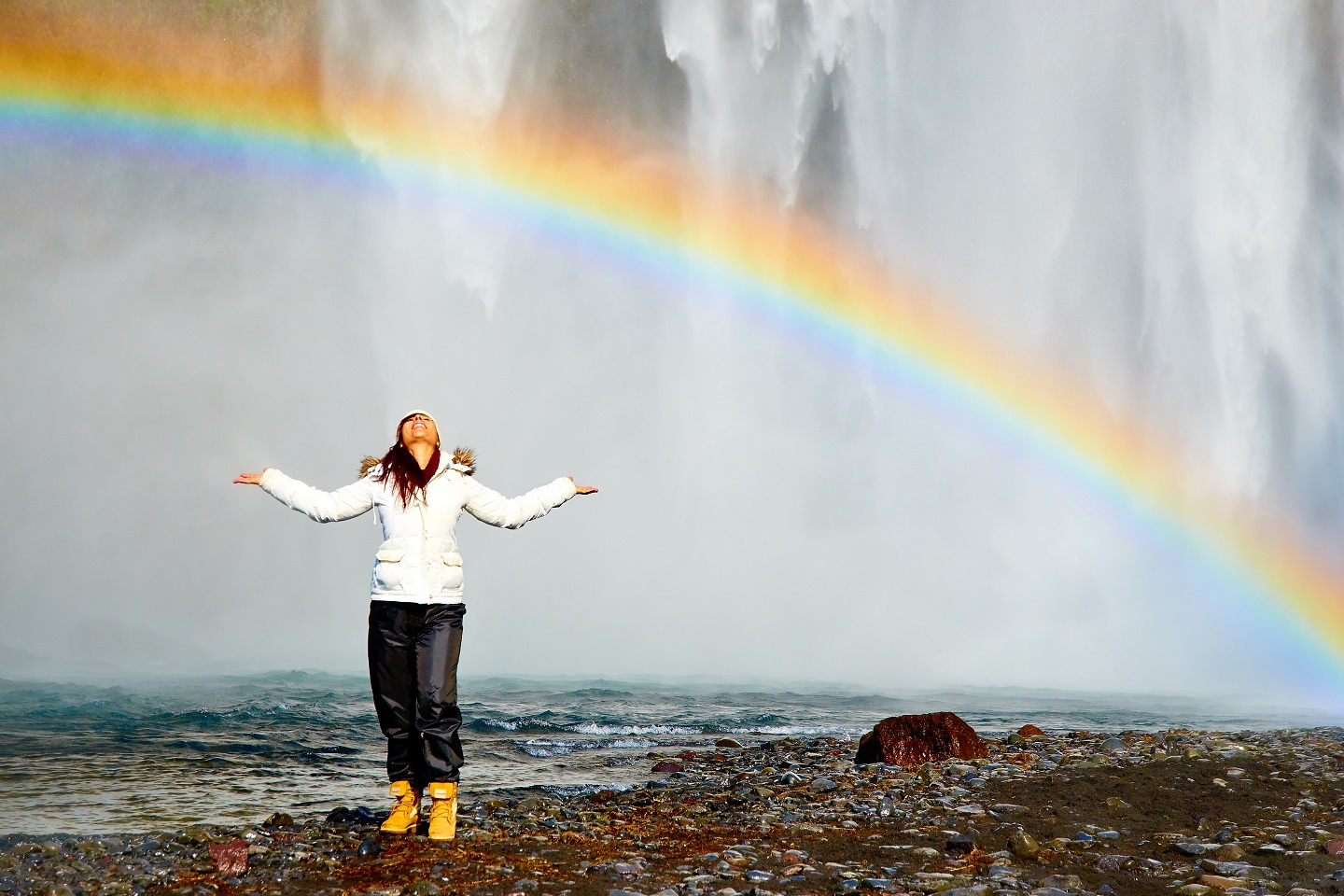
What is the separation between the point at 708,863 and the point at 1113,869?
2662 mm

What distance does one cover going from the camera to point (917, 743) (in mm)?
12000

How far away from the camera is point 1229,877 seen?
18.6ft

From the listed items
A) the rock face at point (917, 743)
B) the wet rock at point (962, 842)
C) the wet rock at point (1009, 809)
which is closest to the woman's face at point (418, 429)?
the wet rock at point (962, 842)

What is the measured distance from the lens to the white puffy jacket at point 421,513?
267 inches

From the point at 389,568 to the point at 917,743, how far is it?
8024 millimetres

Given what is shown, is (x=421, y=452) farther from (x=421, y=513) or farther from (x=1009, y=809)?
(x=1009, y=809)

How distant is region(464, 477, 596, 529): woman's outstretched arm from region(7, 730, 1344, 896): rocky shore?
7.87 feet

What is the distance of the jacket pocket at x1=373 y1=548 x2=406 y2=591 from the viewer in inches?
267

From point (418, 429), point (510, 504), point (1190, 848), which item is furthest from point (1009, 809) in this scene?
point (418, 429)

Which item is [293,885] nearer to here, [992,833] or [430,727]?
[430,727]

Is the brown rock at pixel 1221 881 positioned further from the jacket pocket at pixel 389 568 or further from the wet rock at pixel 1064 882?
the jacket pocket at pixel 389 568

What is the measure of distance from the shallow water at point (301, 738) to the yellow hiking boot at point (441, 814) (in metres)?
3.07

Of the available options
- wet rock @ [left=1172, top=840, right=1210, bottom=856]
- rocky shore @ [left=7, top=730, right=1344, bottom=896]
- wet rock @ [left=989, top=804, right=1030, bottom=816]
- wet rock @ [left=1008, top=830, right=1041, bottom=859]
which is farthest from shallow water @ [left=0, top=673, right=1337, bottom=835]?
wet rock @ [left=1172, top=840, right=1210, bottom=856]

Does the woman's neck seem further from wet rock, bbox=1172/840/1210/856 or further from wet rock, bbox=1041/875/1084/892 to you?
wet rock, bbox=1172/840/1210/856
